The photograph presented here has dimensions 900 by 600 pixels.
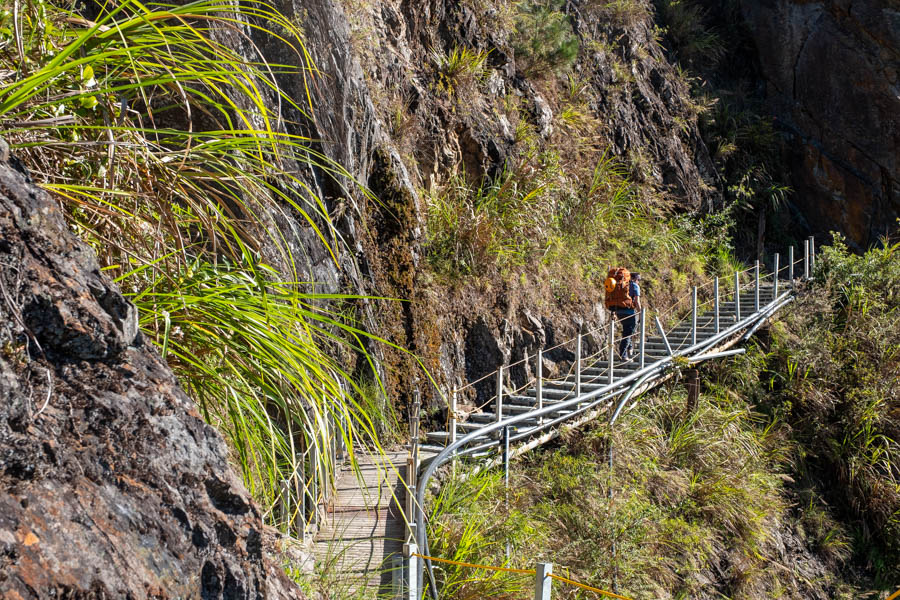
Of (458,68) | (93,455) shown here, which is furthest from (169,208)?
(458,68)

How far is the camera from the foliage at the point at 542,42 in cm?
1362

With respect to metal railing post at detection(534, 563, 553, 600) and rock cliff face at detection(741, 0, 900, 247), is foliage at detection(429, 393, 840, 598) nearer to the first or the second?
metal railing post at detection(534, 563, 553, 600)

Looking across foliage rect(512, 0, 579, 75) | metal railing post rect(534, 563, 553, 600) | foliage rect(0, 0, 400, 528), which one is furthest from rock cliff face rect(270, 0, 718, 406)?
metal railing post rect(534, 563, 553, 600)

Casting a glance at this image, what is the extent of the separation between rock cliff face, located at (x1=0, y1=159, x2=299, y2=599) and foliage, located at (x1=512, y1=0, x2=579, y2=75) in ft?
42.6

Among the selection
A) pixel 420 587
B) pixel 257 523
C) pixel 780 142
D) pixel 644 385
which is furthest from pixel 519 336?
pixel 780 142

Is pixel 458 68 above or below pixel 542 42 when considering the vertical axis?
below

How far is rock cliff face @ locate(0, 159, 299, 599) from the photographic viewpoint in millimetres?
1343

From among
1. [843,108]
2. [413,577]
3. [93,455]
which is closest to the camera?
[93,455]

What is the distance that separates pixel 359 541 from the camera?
5160 millimetres

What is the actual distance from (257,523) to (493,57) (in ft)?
39.4

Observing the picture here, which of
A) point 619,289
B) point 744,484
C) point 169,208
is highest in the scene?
point 169,208

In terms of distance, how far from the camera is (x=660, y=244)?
46.7 feet

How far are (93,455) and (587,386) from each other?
25.9 feet

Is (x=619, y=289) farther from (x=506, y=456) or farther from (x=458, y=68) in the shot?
(x=458, y=68)
